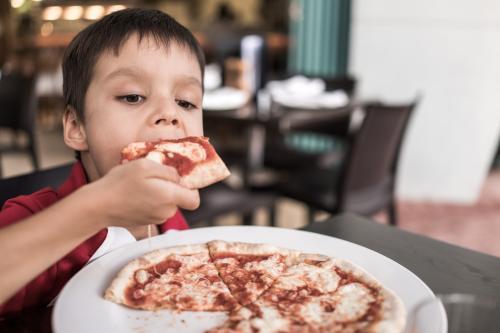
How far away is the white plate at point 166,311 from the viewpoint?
667mm

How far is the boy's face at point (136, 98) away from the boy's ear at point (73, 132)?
3cm

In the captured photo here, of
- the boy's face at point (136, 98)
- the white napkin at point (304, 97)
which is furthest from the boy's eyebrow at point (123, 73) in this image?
the white napkin at point (304, 97)

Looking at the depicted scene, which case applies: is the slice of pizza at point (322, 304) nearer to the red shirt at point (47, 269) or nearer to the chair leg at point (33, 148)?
the red shirt at point (47, 269)

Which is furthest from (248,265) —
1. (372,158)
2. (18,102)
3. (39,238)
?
(18,102)

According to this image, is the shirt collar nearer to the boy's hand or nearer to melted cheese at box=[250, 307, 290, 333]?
the boy's hand

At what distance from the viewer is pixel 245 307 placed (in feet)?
2.48

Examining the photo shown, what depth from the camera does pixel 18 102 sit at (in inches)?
160

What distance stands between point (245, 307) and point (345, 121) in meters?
3.38

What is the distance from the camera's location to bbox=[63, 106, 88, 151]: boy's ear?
3.60 ft

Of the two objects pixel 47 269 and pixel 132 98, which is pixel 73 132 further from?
pixel 47 269

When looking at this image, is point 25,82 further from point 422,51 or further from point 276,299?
point 276,299

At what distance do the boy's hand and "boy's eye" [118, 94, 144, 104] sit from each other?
13.0 inches

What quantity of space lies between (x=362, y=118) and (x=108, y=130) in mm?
2098

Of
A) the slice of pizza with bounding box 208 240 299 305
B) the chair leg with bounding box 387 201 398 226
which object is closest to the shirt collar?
the slice of pizza with bounding box 208 240 299 305
